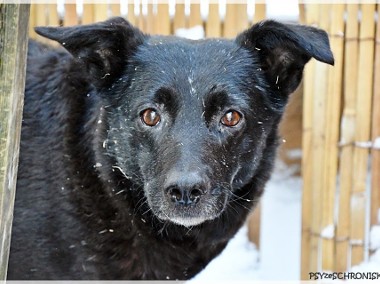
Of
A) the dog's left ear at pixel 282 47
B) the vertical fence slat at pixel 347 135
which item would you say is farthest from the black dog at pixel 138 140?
the vertical fence slat at pixel 347 135

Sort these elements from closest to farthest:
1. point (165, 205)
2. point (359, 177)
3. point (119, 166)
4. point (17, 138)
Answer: point (17, 138) → point (165, 205) → point (119, 166) → point (359, 177)

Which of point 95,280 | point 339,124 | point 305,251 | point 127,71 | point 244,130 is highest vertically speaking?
point 127,71

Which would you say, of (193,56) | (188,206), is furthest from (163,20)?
(188,206)

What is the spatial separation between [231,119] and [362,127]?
1729 mm

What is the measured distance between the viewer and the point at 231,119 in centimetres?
313

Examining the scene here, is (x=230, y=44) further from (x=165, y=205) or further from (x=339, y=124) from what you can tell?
(x=339, y=124)

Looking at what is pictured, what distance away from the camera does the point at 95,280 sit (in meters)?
3.47

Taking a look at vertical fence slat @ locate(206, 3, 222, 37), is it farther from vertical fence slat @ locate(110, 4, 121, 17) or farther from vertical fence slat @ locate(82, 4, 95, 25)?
vertical fence slat @ locate(82, 4, 95, 25)

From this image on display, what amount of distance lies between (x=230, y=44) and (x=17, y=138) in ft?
4.03

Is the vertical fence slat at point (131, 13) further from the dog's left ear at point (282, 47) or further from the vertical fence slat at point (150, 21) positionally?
the dog's left ear at point (282, 47)

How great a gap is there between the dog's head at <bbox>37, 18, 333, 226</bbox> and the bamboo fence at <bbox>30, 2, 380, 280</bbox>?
1.29m

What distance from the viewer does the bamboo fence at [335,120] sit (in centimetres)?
457

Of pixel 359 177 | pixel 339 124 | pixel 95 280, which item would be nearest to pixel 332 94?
pixel 339 124

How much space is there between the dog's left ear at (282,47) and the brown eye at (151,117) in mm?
577
